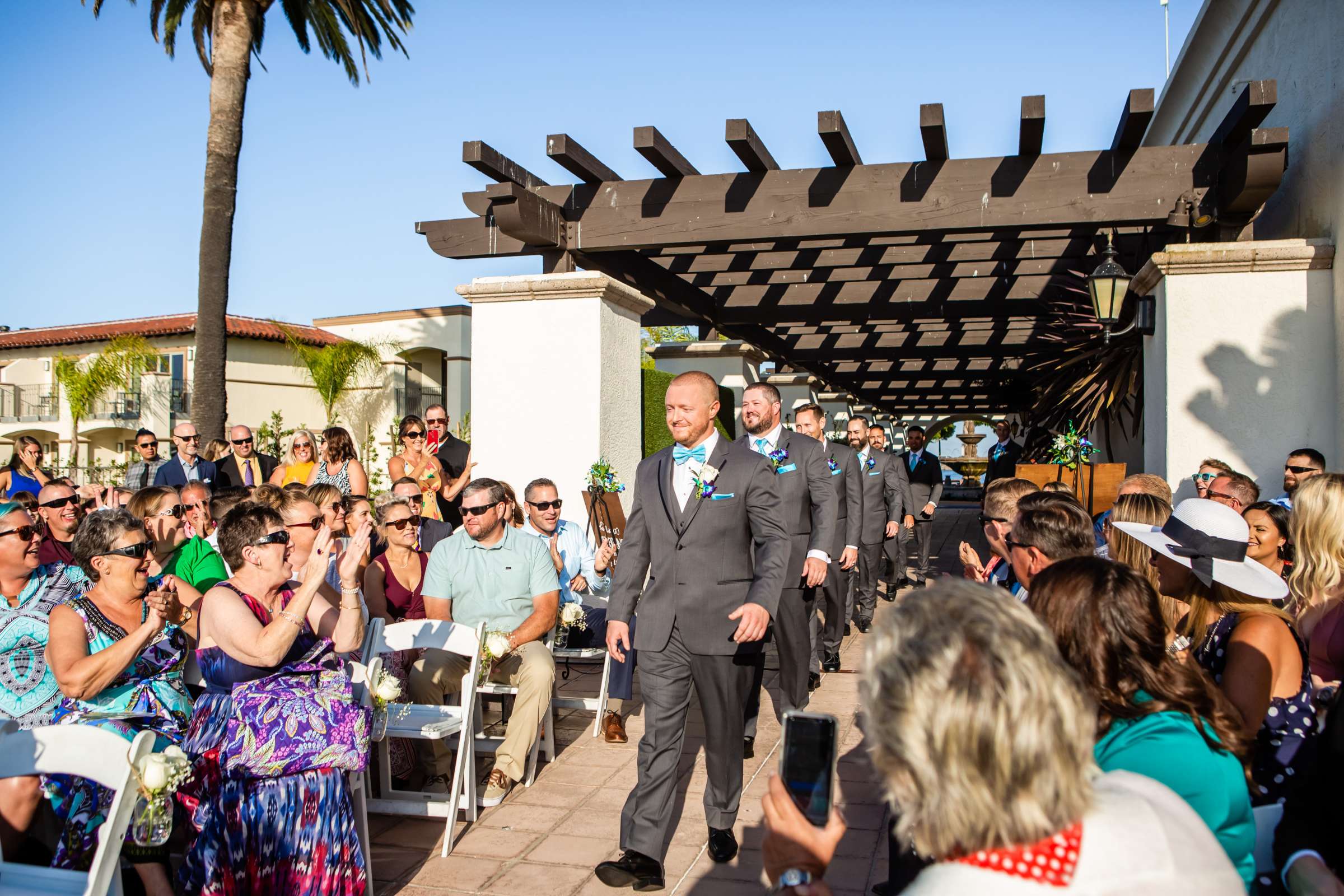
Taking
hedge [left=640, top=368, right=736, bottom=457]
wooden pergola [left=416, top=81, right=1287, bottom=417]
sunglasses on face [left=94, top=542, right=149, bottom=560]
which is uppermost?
wooden pergola [left=416, top=81, right=1287, bottom=417]

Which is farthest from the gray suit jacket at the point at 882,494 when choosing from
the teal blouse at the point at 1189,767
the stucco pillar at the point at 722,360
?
the teal blouse at the point at 1189,767

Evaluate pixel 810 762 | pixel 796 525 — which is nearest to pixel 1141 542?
pixel 810 762

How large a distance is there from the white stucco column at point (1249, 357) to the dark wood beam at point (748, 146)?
2921 millimetres

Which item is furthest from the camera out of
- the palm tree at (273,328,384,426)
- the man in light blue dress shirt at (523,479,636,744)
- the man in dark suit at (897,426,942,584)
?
the palm tree at (273,328,384,426)

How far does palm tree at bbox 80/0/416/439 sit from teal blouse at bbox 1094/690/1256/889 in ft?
38.5

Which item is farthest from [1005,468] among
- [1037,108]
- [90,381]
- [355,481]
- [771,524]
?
[90,381]

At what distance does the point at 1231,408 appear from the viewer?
7.20m

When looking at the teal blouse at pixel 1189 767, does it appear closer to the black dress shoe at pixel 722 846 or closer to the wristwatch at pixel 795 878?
the wristwatch at pixel 795 878

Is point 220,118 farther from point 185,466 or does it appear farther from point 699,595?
point 699,595

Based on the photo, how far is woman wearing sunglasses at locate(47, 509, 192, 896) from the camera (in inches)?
133

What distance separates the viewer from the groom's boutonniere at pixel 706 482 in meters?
4.15

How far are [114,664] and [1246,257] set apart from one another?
7.26 m

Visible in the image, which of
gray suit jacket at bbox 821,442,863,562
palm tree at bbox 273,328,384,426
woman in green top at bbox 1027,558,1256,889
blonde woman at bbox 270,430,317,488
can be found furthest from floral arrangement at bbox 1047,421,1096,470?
palm tree at bbox 273,328,384,426

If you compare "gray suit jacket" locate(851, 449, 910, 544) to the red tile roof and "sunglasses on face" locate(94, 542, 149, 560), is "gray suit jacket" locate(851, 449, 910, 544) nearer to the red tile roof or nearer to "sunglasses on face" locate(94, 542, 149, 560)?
"sunglasses on face" locate(94, 542, 149, 560)
